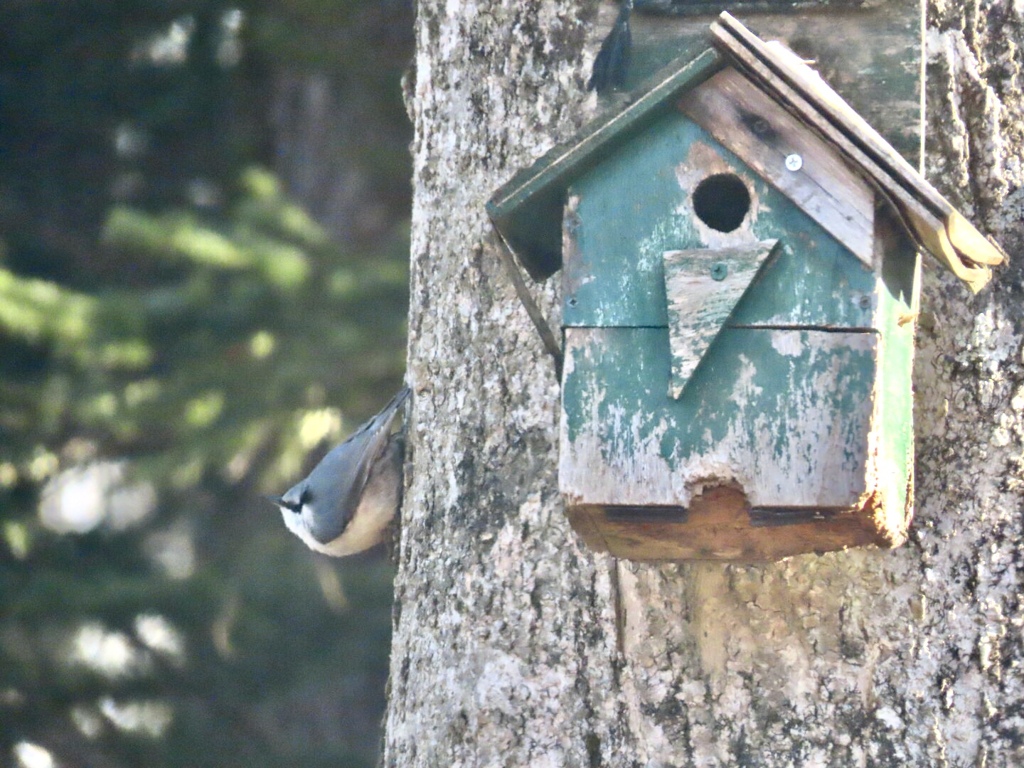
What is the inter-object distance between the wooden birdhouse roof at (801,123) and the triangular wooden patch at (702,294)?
0.15 m

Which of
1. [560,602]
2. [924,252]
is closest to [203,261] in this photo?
[560,602]

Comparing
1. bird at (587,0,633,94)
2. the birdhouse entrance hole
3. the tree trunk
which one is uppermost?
bird at (587,0,633,94)

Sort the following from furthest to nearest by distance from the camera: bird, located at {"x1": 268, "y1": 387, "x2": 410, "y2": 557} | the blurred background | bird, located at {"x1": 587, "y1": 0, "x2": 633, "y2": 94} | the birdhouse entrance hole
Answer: the blurred background
bird, located at {"x1": 268, "y1": 387, "x2": 410, "y2": 557}
bird, located at {"x1": 587, "y1": 0, "x2": 633, "y2": 94}
the birdhouse entrance hole

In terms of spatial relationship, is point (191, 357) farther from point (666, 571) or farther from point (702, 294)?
point (702, 294)

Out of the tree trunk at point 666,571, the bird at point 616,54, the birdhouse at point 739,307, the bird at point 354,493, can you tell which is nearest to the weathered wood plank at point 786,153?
the birdhouse at point 739,307

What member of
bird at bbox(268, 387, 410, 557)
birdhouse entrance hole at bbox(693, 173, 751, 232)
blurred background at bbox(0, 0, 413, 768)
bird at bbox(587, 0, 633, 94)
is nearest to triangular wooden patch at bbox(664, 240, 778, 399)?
birdhouse entrance hole at bbox(693, 173, 751, 232)

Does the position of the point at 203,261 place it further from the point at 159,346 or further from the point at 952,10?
the point at 952,10

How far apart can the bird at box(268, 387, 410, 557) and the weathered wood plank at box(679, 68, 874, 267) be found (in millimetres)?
→ 1131

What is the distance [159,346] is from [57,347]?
0.40m

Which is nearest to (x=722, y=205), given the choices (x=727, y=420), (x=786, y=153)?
(x=786, y=153)

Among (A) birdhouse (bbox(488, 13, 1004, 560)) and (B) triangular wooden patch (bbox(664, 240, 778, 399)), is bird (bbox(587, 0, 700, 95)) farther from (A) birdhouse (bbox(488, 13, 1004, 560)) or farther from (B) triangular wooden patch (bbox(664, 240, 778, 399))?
(B) triangular wooden patch (bbox(664, 240, 778, 399))

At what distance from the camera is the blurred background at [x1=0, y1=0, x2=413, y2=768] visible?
5.33m

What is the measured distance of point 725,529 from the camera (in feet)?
6.00

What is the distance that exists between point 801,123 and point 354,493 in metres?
1.90
